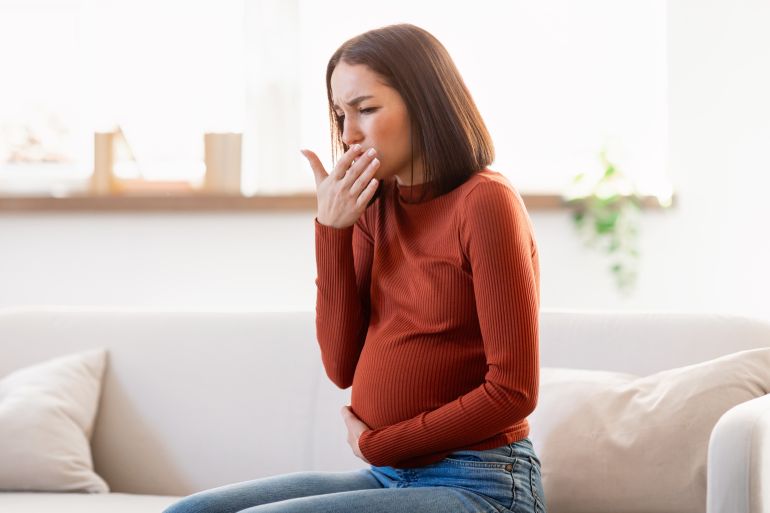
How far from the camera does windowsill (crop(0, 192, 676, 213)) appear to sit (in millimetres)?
3027

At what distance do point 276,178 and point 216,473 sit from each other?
1194 mm

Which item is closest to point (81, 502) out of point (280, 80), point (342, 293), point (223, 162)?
point (342, 293)

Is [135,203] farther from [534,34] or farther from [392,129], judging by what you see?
[392,129]

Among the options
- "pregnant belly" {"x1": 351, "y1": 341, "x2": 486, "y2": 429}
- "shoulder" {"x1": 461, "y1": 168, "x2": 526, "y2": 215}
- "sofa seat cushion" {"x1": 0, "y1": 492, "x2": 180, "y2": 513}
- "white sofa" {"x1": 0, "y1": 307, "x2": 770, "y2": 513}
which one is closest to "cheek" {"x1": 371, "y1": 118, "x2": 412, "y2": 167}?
"shoulder" {"x1": 461, "y1": 168, "x2": 526, "y2": 215}

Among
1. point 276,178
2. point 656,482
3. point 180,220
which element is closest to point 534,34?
point 276,178

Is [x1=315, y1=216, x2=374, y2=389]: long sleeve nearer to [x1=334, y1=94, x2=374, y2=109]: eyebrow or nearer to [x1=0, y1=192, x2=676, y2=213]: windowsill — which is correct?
[x1=334, y1=94, x2=374, y2=109]: eyebrow

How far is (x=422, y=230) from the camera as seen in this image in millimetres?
1446

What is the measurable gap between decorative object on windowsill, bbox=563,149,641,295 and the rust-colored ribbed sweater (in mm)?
1538

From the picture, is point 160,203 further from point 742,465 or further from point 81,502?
point 742,465

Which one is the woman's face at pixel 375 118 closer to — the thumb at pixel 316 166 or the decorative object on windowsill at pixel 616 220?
the thumb at pixel 316 166

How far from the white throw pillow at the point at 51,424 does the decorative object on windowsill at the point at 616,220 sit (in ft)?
4.96

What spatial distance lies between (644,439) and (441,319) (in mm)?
644

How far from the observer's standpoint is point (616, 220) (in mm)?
2951

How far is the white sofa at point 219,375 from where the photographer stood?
2.04 m
